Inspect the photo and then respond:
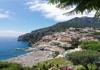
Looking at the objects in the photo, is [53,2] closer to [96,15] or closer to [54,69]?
[96,15]

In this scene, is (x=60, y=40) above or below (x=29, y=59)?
above

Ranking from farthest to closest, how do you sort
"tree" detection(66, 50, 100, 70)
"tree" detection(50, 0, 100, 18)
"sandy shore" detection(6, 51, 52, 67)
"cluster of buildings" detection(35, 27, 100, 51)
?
"cluster of buildings" detection(35, 27, 100, 51)
"sandy shore" detection(6, 51, 52, 67)
"tree" detection(66, 50, 100, 70)
"tree" detection(50, 0, 100, 18)

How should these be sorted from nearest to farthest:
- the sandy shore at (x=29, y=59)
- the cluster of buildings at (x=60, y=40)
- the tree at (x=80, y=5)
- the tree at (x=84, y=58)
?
the tree at (x=80, y=5) → the tree at (x=84, y=58) → the sandy shore at (x=29, y=59) → the cluster of buildings at (x=60, y=40)

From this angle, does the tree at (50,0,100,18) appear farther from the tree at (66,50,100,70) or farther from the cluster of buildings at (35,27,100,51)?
the cluster of buildings at (35,27,100,51)

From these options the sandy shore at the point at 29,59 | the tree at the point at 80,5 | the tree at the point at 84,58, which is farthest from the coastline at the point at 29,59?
the tree at the point at 80,5

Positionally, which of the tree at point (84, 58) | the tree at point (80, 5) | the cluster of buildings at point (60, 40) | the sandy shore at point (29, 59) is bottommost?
the sandy shore at point (29, 59)

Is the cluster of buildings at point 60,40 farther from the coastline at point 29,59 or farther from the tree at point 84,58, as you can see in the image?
the tree at point 84,58

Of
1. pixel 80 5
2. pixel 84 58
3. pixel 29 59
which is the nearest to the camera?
pixel 80 5

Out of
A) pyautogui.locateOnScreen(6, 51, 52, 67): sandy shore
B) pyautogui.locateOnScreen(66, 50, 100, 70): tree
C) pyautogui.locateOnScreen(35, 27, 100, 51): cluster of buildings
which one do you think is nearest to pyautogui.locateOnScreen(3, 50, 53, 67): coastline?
pyautogui.locateOnScreen(6, 51, 52, 67): sandy shore

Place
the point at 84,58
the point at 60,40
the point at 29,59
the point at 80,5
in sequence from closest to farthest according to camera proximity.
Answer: the point at 80,5 < the point at 84,58 < the point at 29,59 < the point at 60,40

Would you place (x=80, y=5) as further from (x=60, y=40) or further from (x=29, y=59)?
(x=60, y=40)

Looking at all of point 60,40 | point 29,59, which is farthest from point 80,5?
point 60,40
